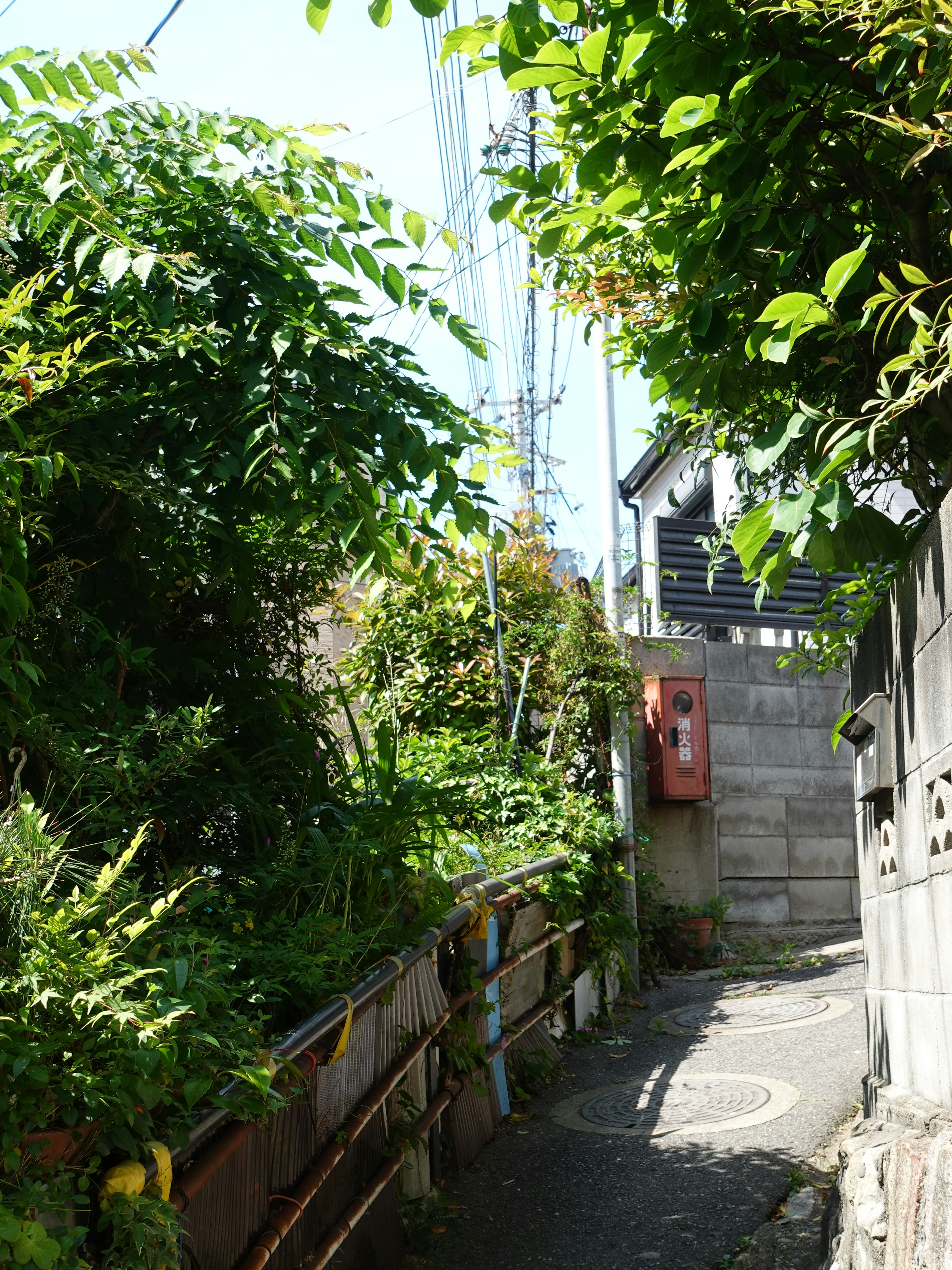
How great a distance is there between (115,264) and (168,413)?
1.94ft

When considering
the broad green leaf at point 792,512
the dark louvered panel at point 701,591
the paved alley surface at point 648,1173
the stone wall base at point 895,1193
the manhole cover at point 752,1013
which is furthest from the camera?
the dark louvered panel at point 701,591

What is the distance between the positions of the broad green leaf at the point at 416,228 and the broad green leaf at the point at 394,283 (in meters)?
0.19

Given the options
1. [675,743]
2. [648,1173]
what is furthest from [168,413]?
[675,743]

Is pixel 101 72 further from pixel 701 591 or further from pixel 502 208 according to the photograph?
pixel 701 591

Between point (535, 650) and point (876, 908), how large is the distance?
5.61 metres

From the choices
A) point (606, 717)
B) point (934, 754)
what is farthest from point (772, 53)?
point (606, 717)

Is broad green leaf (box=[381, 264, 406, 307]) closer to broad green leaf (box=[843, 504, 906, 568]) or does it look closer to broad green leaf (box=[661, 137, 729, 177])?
broad green leaf (box=[661, 137, 729, 177])

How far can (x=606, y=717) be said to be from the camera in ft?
31.1

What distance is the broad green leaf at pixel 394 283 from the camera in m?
3.45

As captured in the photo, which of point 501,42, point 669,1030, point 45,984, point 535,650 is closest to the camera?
point 45,984

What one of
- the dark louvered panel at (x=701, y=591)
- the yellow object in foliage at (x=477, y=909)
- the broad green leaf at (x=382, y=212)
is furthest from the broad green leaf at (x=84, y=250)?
the dark louvered panel at (x=701, y=591)

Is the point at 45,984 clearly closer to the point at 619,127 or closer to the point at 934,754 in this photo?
the point at 934,754

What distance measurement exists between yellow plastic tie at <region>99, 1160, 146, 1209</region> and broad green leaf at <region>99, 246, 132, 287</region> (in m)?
2.18

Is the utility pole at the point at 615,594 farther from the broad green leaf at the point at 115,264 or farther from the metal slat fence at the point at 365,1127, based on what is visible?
the broad green leaf at the point at 115,264
